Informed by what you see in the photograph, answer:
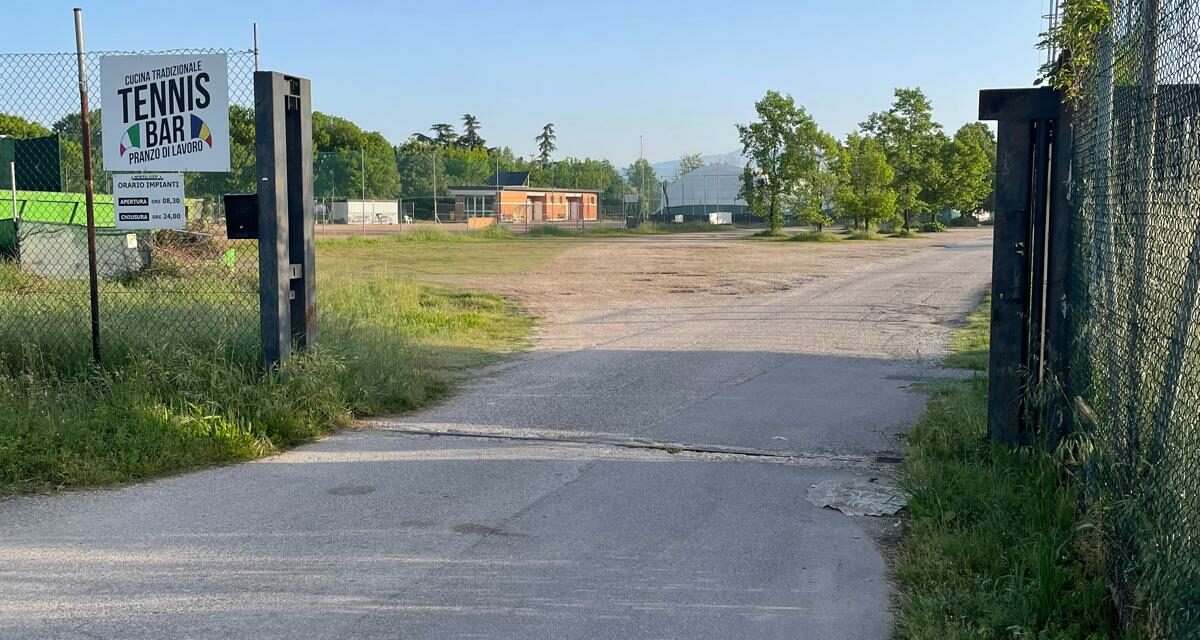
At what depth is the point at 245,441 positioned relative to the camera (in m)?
6.88

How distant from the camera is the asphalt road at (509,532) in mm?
4258

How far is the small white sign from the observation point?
7785 mm

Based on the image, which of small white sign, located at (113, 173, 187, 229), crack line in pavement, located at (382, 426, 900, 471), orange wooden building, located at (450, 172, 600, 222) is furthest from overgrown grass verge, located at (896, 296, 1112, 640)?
orange wooden building, located at (450, 172, 600, 222)

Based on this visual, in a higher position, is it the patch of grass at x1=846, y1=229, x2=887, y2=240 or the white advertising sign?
the white advertising sign

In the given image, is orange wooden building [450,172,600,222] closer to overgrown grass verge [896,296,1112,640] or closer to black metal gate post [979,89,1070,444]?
black metal gate post [979,89,1070,444]

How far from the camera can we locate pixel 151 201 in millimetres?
7793

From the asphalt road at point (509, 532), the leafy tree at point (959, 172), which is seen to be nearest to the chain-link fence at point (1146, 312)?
the asphalt road at point (509, 532)

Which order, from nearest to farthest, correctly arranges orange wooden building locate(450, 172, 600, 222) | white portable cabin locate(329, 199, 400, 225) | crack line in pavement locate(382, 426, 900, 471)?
crack line in pavement locate(382, 426, 900, 471)
white portable cabin locate(329, 199, 400, 225)
orange wooden building locate(450, 172, 600, 222)

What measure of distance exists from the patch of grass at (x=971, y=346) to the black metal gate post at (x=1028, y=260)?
11.7 ft

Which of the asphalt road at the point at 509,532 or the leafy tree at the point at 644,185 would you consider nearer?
the asphalt road at the point at 509,532

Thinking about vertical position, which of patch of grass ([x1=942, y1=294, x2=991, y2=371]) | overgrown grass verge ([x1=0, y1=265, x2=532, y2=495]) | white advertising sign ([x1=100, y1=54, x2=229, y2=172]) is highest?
white advertising sign ([x1=100, y1=54, x2=229, y2=172])

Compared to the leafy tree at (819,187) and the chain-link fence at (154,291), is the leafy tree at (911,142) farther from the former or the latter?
the chain-link fence at (154,291)

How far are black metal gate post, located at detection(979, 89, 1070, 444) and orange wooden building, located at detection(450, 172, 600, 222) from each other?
67612 mm

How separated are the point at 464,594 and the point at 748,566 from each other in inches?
52.2
